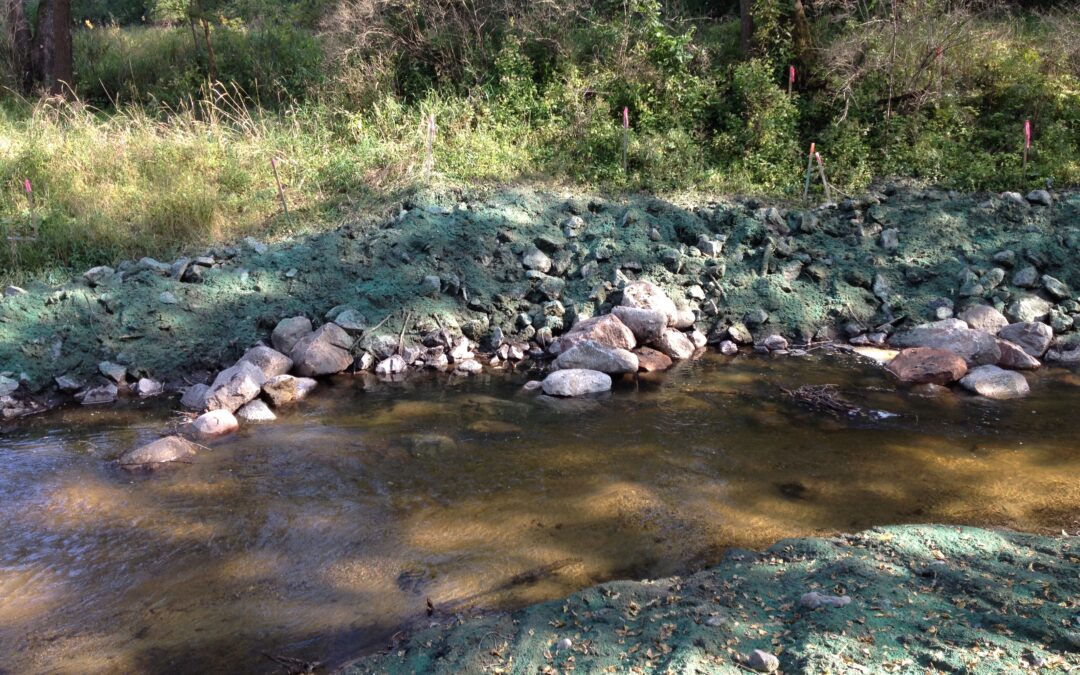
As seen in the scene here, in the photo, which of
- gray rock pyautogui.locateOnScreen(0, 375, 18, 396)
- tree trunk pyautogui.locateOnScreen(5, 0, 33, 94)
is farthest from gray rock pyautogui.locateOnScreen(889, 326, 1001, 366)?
tree trunk pyautogui.locateOnScreen(5, 0, 33, 94)

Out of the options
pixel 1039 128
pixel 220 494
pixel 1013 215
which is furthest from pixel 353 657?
pixel 1039 128

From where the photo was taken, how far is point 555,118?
33.8 feet

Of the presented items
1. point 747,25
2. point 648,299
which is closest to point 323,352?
point 648,299

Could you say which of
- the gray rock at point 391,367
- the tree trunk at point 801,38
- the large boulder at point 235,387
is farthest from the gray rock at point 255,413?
the tree trunk at point 801,38

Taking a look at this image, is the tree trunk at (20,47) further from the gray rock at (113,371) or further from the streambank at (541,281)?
the gray rock at (113,371)

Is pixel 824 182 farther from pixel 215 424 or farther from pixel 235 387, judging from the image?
pixel 215 424

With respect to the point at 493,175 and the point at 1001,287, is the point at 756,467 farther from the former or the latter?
the point at 493,175

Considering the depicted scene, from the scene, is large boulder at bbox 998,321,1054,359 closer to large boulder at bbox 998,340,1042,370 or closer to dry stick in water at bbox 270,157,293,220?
large boulder at bbox 998,340,1042,370

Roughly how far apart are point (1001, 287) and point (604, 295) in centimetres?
367

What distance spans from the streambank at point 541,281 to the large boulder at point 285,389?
2.06ft

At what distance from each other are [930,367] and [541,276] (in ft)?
11.2

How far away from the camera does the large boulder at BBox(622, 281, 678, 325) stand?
24.6 feet

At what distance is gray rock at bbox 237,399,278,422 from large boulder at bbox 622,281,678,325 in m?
3.17

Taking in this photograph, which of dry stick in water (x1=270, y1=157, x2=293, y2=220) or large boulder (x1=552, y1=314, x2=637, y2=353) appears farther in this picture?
dry stick in water (x1=270, y1=157, x2=293, y2=220)
